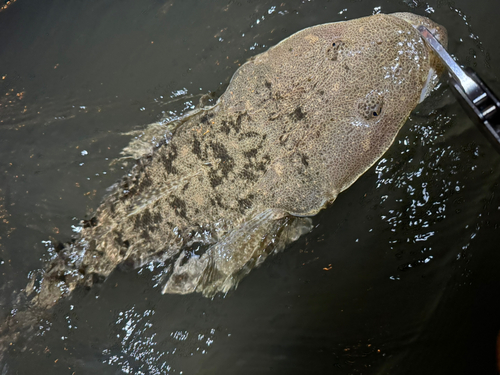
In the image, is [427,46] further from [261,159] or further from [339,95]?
[261,159]

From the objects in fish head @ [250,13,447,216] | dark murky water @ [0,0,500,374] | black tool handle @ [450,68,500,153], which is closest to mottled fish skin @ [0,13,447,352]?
fish head @ [250,13,447,216]

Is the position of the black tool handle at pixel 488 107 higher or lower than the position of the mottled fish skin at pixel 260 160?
lower

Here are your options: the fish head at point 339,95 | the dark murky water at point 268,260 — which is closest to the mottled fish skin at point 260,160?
the fish head at point 339,95

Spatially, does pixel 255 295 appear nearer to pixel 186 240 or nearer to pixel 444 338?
pixel 186 240

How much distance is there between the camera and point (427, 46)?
7.65 feet

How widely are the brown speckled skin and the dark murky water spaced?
0.70 feet

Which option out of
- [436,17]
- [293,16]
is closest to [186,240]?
[293,16]

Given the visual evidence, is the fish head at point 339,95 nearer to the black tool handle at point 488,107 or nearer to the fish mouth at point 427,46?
the fish mouth at point 427,46

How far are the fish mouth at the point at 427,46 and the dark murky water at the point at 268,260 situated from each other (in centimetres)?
29

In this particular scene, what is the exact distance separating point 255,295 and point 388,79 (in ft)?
7.04

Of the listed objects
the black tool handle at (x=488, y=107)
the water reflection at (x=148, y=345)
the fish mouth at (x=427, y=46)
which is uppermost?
the fish mouth at (x=427, y=46)

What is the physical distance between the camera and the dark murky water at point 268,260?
8.99 feet

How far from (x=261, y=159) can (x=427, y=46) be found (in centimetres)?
152

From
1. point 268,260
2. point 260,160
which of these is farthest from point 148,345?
point 260,160
